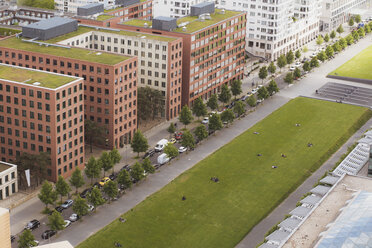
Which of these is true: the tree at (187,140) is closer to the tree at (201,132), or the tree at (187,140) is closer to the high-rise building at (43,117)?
the tree at (201,132)

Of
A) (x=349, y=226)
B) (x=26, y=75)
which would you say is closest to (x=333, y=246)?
(x=349, y=226)

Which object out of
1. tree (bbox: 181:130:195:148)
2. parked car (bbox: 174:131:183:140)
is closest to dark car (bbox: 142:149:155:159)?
tree (bbox: 181:130:195:148)

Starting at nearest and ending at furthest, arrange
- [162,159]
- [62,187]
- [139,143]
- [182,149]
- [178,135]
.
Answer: [62,187] → [162,159] → [139,143] → [182,149] → [178,135]

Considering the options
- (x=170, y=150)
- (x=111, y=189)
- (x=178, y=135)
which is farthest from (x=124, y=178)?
(x=178, y=135)

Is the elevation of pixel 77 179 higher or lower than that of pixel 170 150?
lower

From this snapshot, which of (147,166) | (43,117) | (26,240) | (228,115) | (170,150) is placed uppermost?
(43,117)

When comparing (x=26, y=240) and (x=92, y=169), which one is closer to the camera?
(x=26, y=240)

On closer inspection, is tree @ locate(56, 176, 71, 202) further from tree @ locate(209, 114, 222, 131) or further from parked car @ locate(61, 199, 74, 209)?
tree @ locate(209, 114, 222, 131)

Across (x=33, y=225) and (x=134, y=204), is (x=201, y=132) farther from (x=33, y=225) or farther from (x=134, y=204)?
(x=33, y=225)
